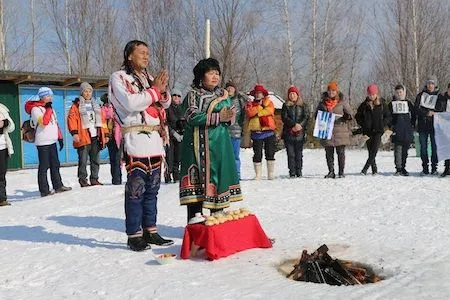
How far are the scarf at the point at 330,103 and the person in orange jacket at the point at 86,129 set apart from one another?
423cm

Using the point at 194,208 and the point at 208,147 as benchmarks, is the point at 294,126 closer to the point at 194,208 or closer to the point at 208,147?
the point at 194,208

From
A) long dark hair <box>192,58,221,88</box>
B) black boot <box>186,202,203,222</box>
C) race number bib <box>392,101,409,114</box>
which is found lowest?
black boot <box>186,202,203,222</box>

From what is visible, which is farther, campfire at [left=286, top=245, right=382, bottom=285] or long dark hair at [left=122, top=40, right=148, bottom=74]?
long dark hair at [left=122, top=40, right=148, bottom=74]

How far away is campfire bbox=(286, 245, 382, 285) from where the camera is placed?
4148mm

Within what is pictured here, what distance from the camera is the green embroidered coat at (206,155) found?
5.06 m

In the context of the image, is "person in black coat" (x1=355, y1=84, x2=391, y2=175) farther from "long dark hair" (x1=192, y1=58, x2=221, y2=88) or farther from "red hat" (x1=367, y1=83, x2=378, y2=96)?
"long dark hair" (x1=192, y1=58, x2=221, y2=88)

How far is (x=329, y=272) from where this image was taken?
14.0 ft

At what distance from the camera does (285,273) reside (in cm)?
432

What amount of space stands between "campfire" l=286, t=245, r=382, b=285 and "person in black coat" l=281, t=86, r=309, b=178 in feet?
19.4

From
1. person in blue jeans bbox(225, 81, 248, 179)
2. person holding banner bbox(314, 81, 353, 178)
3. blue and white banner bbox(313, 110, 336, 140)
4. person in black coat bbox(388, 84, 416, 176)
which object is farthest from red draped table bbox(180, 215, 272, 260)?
person in black coat bbox(388, 84, 416, 176)

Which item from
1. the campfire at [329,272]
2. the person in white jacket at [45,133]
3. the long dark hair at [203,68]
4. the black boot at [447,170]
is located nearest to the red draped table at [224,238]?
the campfire at [329,272]

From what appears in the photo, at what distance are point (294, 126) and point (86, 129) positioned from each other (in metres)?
3.88

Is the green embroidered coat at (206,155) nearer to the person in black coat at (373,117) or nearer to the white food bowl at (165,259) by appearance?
the white food bowl at (165,259)

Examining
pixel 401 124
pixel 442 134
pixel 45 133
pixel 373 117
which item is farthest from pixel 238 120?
pixel 442 134
